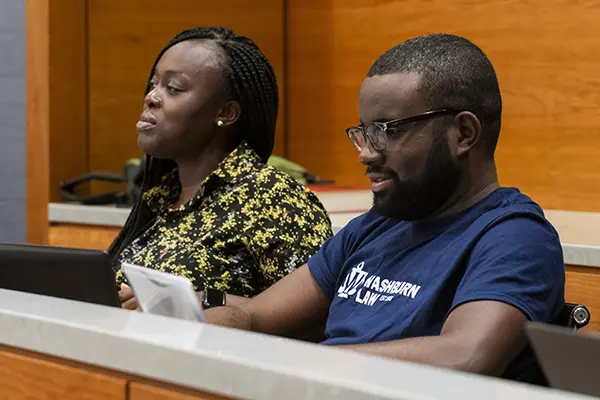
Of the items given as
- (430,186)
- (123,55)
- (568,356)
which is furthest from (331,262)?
(123,55)

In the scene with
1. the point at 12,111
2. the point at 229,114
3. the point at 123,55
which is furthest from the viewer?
the point at 123,55

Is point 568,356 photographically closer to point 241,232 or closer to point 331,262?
point 331,262

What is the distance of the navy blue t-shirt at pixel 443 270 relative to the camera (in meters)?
1.32

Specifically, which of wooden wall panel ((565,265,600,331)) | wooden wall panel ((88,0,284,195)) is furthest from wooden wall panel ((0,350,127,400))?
wooden wall panel ((88,0,284,195))

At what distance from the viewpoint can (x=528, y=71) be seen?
10.7 ft

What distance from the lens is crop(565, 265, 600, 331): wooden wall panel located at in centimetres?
226

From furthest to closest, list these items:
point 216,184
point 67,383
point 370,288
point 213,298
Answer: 1. point 216,184
2. point 213,298
3. point 370,288
4. point 67,383

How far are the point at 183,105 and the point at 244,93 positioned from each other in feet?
0.44

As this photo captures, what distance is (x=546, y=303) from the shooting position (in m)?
1.33

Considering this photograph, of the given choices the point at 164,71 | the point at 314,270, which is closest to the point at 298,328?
the point at 314,270

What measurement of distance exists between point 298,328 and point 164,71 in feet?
2.35

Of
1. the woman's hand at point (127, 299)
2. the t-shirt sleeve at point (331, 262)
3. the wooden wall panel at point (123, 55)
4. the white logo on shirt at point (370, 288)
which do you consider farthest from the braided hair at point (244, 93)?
the wooden wall panel at point (123, 55)

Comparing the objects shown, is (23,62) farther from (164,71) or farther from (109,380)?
(109,380)

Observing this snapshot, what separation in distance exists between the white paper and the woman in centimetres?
51
